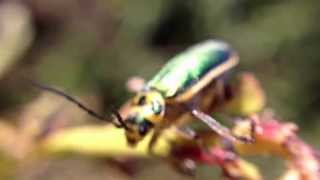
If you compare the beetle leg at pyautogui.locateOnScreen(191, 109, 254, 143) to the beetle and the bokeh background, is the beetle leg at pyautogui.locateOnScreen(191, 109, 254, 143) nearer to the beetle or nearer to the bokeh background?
the beetle

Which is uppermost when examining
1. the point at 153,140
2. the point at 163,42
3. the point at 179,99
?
the point at 163,42

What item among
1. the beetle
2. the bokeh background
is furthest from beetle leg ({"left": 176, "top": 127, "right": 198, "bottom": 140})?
the bokeh background

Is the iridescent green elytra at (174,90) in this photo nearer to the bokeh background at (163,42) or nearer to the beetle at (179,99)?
the beetle at (179,99)

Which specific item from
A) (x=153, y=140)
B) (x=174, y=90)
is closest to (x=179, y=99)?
(x=174, y=90)

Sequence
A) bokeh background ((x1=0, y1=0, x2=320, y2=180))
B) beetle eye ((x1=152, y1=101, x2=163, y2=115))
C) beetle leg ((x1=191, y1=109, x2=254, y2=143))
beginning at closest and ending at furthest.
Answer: beetle leg ((x1=191, y1=109, x2=254, y2=143))
beetle eye ((x1=152, y1=101, x2=163, y2=115))
bokeh background ((x1=0, y1=0, x2=320, y2=180))

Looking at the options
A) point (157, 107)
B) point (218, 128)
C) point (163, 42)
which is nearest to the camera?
point (218, 128)

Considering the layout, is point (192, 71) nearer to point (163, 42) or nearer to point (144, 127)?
point (144, 127)

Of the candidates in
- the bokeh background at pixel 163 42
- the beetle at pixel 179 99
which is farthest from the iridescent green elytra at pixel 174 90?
the bokeh background at pixel 163 42
